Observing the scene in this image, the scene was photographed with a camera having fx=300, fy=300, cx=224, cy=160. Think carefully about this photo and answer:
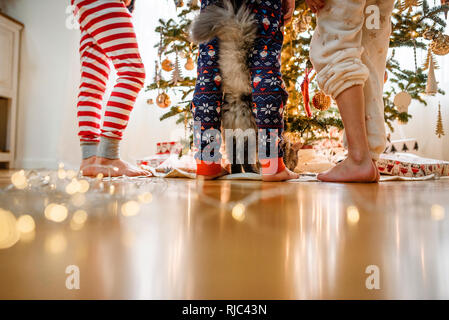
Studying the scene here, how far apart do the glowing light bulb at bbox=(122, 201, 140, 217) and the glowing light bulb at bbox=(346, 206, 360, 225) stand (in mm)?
279

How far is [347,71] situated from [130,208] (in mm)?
821

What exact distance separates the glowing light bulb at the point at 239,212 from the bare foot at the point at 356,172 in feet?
2.09

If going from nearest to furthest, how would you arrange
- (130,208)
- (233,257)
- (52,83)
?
(233,257) < (130,208) < (52,83)

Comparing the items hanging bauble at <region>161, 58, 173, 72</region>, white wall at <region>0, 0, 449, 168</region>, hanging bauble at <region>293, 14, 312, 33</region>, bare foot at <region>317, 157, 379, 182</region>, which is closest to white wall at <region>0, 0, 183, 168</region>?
white wall at <region>0, 0, 449, 168</region>

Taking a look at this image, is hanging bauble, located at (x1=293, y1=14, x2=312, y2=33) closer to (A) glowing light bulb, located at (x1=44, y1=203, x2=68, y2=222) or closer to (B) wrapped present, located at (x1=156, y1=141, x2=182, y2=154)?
(B) wrapped present, located at (x1=156, y1=141, x2=182, y2=154)

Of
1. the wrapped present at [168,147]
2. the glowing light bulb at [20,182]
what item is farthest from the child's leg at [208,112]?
the wrapped present at [168,147]

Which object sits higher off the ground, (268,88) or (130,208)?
(268,88)

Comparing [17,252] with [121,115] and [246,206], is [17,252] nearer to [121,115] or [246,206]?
[246,206]

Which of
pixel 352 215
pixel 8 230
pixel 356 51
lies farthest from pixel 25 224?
pixel 356 51

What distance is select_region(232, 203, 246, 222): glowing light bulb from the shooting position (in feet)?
1.24

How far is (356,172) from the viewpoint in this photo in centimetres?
99

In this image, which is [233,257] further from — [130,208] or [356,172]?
[356,172]
